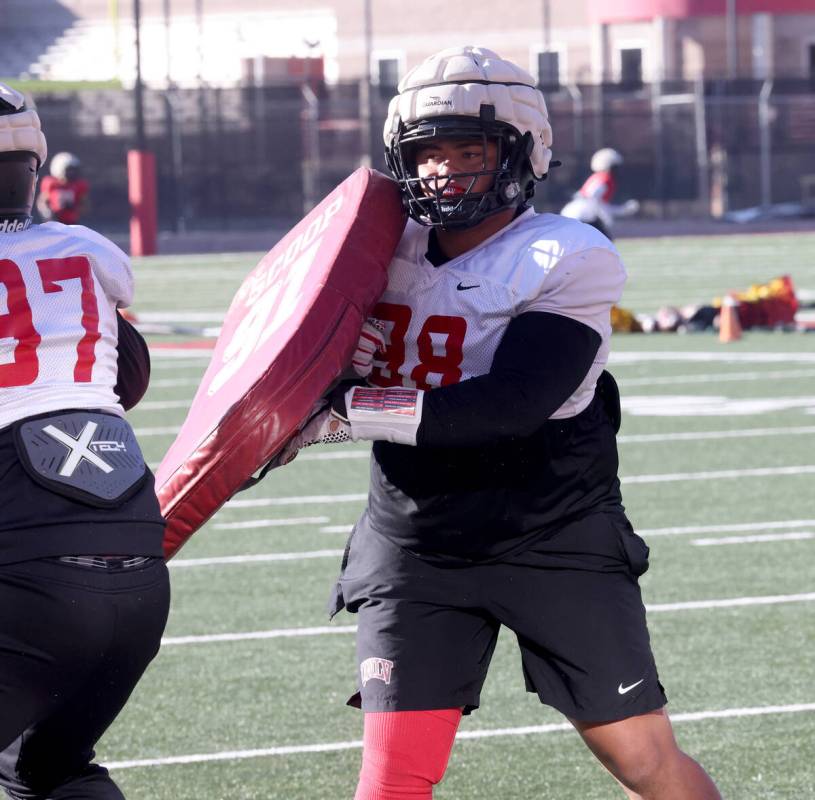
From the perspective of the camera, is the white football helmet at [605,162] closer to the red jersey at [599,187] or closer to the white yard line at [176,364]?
the red jersey at [599,187]

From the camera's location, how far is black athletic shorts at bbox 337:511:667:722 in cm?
348

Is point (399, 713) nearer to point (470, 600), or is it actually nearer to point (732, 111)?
point (470, 600)

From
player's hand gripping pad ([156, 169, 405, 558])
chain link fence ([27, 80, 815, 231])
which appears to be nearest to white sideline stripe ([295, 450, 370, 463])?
player's hand gripping pad ([156, 169, 405, 558])

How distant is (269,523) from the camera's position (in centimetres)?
867

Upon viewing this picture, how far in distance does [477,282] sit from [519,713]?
7.54 feet

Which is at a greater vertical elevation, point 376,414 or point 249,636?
point 376,414

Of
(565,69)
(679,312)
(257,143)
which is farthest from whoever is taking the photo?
(565,69)

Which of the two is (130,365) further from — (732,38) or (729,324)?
(732,38)

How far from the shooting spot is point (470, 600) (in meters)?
3.54

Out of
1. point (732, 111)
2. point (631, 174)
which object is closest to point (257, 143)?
point (631, 174)

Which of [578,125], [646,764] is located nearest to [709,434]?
[646,764]

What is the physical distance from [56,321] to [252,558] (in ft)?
15.8

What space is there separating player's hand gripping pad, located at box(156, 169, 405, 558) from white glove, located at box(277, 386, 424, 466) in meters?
0.06

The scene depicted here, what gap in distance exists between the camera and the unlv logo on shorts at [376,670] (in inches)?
139
